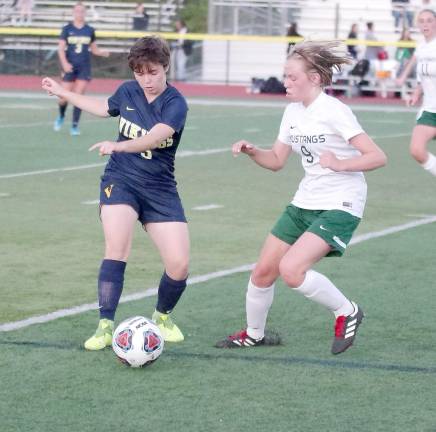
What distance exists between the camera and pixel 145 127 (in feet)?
23.0

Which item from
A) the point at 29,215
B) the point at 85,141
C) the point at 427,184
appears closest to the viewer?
the point at 29,215

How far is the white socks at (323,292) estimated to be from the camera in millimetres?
6727

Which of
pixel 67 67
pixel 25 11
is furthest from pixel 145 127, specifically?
pixel 25 11

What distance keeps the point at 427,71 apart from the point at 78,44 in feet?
32.3

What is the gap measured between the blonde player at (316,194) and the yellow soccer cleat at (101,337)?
1.98 ft

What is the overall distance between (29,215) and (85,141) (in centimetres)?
769

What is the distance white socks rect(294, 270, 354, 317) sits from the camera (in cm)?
673

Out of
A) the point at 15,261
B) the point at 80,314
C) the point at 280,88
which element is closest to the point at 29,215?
the point at 15,261

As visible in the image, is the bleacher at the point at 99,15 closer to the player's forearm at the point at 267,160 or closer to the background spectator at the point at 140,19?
the background spectator at the point at 140,19

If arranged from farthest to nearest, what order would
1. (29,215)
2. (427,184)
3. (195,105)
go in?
1. (195,105)
2. (427,184)
3. (29,215)

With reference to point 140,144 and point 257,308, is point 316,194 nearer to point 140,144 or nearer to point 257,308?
point 257,308

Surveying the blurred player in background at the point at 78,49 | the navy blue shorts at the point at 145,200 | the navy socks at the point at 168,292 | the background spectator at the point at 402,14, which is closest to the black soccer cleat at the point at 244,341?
the navy socks at the point at 168,292

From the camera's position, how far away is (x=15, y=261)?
9625mm

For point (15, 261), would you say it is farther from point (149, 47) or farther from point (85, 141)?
point (85, 141)
